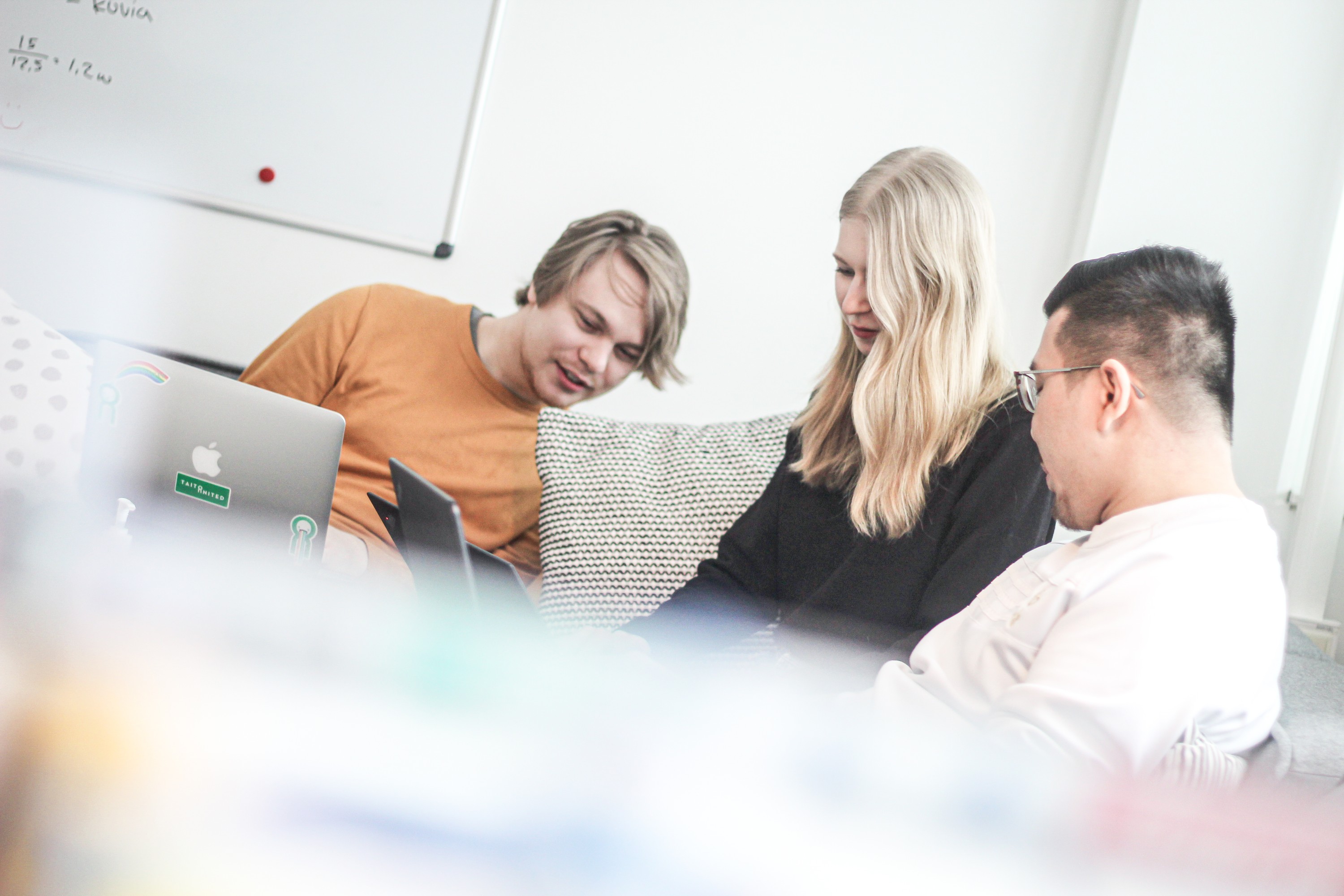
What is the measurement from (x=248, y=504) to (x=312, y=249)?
1092mm

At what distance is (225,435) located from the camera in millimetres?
890

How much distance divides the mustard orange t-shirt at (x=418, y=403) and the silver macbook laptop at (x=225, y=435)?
0.53 m

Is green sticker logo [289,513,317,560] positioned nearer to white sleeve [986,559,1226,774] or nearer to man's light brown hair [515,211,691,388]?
white sleeve [986,559,1226,774]

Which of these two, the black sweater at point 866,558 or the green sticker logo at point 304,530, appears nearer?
the green sticker logo at point 304,530

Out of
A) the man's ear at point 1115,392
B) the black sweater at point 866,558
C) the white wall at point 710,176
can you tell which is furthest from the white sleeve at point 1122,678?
the white wall at point 710,176

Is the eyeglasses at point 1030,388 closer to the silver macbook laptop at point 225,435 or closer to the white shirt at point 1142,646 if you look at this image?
the white shirt at point 1142,646

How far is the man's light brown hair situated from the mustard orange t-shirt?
0.19m

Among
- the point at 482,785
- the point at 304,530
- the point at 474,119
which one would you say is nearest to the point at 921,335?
the point at 304,530

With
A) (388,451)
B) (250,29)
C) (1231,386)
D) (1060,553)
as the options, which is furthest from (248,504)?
(250,29)

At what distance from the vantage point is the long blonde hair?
106 centimetres

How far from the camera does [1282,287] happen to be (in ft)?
4.87

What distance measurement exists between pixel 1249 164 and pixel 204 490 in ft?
5.19

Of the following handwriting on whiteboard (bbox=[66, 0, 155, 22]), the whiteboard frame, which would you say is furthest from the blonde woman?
handwriting on whiteboard (bbox=[66, 0, 155, 22])

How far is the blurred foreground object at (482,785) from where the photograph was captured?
0.52 ft
